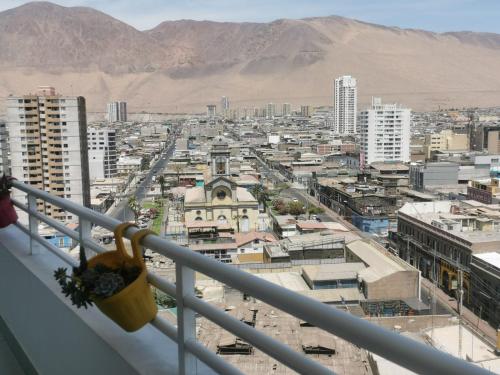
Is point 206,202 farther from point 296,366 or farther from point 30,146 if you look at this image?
point 296,366

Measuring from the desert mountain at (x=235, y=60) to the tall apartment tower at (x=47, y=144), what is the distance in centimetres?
4088

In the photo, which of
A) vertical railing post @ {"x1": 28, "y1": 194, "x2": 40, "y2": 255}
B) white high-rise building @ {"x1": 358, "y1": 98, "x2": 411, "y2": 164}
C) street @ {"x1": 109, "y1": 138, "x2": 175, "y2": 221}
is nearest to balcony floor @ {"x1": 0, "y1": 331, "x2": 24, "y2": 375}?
vertical railing post @ {"x1": 28, "y1": 194, "x2": 40, "y2": 255}

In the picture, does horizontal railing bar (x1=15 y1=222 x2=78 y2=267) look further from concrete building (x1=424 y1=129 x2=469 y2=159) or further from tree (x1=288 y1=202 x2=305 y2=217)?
concrete building (x1=424 y1=129 x2=469 y2=159)

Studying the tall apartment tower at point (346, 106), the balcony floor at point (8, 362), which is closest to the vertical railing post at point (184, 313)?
the balcony floor at point (8, 362)

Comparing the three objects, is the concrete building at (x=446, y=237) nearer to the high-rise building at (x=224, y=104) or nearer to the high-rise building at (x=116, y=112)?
the high-rise building at (x=116, y=112)

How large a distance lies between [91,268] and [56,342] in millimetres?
291

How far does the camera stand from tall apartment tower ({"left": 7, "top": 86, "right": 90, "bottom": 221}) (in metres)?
10.1

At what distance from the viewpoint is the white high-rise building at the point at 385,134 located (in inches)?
755

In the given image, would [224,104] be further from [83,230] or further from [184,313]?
[184,313]

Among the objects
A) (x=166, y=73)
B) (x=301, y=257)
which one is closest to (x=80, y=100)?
(x=301, y=257)

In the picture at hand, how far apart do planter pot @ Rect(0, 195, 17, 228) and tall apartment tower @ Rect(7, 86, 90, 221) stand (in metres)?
9.11

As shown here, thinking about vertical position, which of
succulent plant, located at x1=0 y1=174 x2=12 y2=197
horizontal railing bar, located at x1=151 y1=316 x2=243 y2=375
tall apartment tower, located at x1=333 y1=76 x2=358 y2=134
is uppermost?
tall apartment tower, located at x1=333 y1=76 x2=358 y2=134

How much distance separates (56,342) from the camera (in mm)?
862

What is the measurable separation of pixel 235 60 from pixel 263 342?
67728mm
